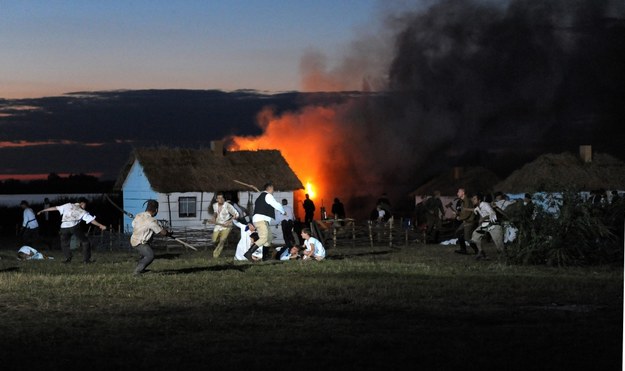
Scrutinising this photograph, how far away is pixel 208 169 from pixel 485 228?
2397 centimetres

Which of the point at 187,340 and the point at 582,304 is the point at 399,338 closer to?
the point at 187,340

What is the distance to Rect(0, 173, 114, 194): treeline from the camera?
120 meters

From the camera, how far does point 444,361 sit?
12883mm

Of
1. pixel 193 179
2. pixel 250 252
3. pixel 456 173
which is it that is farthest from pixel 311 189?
pixel 250 252

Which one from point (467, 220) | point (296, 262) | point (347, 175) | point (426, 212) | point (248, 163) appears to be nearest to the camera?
point (296, 262)

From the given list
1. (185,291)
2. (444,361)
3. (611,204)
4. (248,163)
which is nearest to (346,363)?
(444,361)

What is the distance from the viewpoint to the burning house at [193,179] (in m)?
49.9

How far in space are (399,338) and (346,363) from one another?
6.97ft

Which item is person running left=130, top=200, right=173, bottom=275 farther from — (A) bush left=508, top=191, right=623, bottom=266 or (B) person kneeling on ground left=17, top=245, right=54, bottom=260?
(B) person kneeling on ground left=17, top=245, right=54, bottom=260

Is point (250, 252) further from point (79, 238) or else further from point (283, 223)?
point (79, 238)

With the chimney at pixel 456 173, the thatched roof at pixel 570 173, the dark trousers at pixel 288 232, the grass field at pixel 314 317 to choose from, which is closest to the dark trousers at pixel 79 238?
the grass field at pixel 314 317

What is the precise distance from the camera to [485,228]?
29641 millimetres

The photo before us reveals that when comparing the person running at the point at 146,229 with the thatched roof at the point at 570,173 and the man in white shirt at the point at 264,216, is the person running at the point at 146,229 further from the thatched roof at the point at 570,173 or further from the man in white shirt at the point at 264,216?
the thatched roof at the point at 570,173

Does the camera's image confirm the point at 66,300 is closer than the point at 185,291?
Yes
